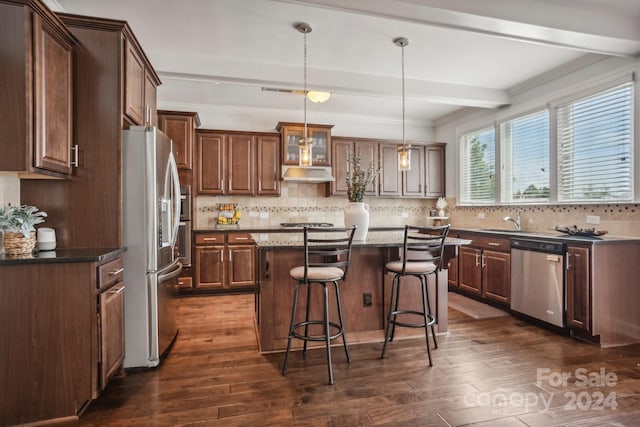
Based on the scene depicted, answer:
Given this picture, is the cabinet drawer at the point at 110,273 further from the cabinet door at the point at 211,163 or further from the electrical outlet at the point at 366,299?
the cabinet door at the point at 211,163

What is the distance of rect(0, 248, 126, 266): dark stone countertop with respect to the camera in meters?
1.80

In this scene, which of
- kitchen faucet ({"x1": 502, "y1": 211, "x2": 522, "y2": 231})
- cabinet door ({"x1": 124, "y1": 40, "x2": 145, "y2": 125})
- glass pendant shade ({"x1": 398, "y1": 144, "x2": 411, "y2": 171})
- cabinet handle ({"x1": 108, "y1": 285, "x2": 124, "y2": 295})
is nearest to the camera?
cabinet handle ({"x1": 108, "y1": 285, "x2": 124, "y2": 295})

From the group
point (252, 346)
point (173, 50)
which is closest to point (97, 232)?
point (252, 346)

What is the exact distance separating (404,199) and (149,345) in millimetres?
4939

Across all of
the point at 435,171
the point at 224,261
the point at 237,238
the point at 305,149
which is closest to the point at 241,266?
the point at 224,261

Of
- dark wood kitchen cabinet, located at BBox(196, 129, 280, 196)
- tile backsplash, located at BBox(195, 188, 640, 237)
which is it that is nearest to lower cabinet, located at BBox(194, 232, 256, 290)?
tile backsplash, located at BBox(195, 188, 640, 237)

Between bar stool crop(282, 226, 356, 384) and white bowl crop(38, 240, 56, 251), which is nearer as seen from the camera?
white bowl crop(38, 240, 56, 251)

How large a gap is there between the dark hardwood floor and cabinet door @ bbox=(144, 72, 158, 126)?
1.97m

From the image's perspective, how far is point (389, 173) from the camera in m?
5.91

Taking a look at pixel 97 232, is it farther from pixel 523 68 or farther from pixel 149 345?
pixel 523 68

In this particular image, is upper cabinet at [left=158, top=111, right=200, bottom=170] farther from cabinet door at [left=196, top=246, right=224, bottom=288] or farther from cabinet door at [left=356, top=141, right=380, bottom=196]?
cabinet door at [left=356, top=141, right=380, bottom=196]

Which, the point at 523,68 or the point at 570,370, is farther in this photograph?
the point at 523,68

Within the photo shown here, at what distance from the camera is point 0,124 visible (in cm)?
182

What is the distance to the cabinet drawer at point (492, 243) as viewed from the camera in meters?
→ 3.84
